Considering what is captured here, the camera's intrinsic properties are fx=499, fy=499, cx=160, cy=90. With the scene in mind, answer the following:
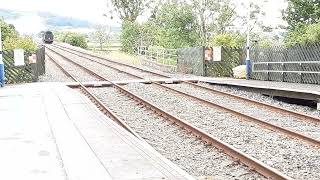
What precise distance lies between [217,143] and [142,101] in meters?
6.31

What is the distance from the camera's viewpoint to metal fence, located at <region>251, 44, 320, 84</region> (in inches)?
794

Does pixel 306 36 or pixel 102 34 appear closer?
pixel 306 36

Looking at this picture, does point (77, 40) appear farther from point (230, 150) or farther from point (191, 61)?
point (230, 150)

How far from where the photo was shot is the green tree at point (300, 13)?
27.3 m

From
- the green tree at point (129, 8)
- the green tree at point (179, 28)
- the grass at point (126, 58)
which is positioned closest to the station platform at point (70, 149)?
the green tree at point (179, 28)

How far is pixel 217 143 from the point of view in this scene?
945cm

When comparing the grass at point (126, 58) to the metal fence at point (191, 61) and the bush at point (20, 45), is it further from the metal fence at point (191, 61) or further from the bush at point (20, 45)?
the bush at point (20, 45)

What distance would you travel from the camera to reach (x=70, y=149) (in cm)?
810

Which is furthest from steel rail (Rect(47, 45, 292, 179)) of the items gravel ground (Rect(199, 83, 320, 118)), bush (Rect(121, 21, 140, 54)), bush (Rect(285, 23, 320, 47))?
bush (Rect(121, 21, 140, 54))

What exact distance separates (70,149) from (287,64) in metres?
15.6

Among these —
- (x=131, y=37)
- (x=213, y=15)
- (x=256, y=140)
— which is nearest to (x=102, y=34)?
(x=131, y=37)

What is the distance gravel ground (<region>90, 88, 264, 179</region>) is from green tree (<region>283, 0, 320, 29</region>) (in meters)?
16.0

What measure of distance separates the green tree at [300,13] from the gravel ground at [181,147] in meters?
16.0

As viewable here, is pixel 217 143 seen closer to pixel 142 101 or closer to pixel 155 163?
pixel 155 163
